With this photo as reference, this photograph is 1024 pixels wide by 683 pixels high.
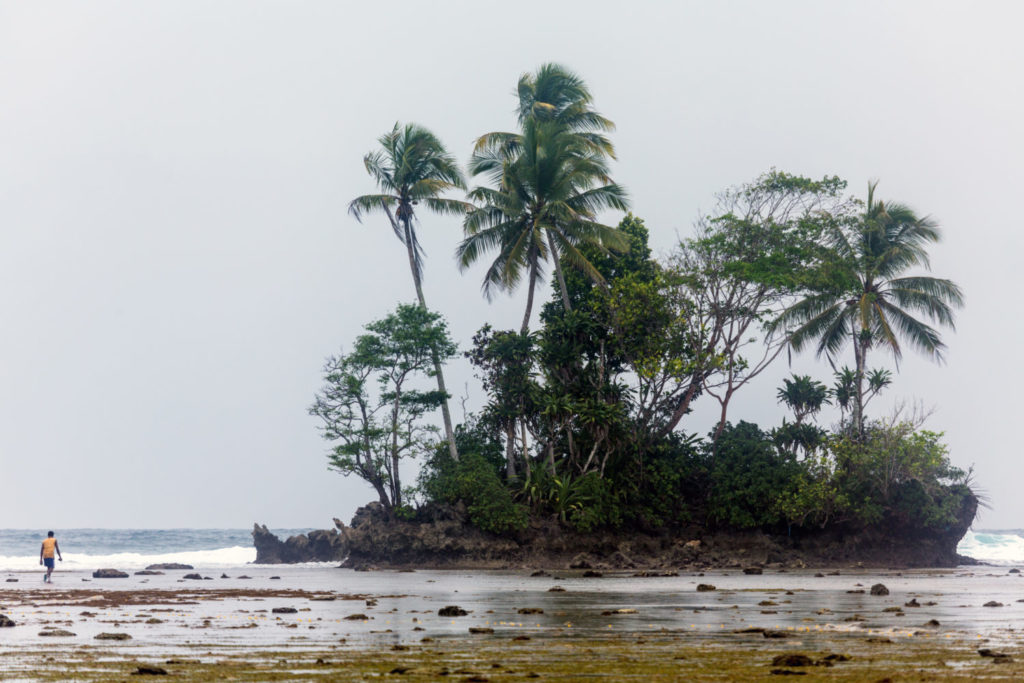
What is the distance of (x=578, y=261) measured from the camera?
4112 centimetres

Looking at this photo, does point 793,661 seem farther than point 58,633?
No

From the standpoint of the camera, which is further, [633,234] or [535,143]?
[633,234]

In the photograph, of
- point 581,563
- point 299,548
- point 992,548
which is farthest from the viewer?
point 992,548

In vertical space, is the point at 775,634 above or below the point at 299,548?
above

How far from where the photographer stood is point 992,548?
70750mm

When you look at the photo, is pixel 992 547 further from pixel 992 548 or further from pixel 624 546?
pixel 624 546

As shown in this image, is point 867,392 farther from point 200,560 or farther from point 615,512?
point 200,560

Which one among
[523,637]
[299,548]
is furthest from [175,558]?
[523,637]

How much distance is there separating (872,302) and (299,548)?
2988 centimetres

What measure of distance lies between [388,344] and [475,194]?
7.58 meters

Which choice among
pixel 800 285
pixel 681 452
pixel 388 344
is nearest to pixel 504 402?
pixel 388 344

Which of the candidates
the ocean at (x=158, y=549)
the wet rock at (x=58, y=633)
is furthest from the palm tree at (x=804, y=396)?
the wet rock at (x=58, y=633)

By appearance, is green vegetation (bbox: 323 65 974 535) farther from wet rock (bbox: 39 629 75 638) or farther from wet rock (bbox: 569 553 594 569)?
wet rock (bbox: 39 629 75 638)

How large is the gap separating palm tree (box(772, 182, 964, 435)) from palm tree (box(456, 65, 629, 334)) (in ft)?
30.1
